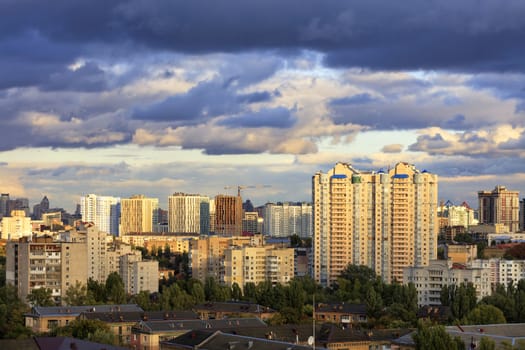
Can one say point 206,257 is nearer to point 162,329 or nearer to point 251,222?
point 162,329

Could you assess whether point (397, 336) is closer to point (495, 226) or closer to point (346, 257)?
point (346, 257)

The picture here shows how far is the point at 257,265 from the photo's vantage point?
229 feet

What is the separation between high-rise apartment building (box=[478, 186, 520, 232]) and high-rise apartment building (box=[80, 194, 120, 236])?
161 feet

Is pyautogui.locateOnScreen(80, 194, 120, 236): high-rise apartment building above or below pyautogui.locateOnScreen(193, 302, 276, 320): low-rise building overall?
above

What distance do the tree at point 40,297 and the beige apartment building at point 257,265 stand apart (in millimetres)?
17282

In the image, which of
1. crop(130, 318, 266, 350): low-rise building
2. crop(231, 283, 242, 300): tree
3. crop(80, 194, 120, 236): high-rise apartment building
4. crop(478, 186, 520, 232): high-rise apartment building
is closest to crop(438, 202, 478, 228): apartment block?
crop(478, 186, 520, 232): high-rise apartment building

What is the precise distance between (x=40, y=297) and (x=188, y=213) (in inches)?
3821

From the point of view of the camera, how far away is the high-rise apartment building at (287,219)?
454 ft

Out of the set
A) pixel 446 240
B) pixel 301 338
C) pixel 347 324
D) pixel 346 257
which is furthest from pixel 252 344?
pixel 446 240

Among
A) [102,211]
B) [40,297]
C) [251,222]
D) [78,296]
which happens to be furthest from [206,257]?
[102,211]

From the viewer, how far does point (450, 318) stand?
156ft

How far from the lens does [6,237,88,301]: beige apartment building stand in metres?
55.2

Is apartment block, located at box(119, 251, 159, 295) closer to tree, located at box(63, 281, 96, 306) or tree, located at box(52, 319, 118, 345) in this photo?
tree, located at box(63, 281, 96, 306)

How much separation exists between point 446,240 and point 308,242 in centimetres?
1752
